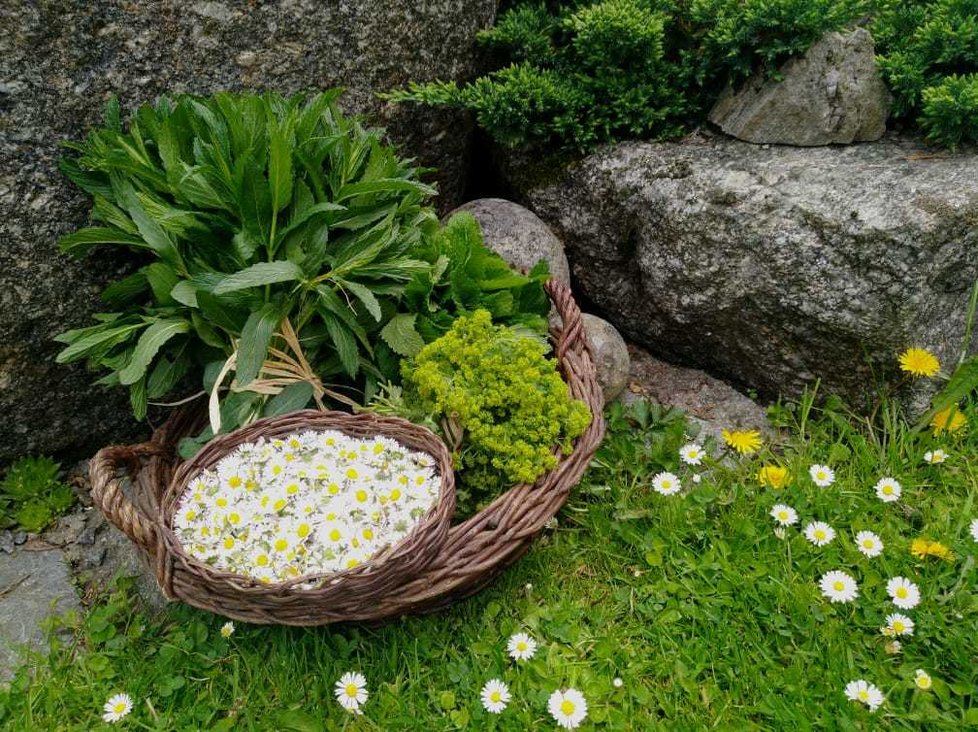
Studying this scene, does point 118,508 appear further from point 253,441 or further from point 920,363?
point 920,363

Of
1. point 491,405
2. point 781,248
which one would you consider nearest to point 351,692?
point 491,405

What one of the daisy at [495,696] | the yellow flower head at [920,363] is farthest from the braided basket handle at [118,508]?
the yellow flower head at [920,363]

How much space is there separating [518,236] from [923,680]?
90.6 inches

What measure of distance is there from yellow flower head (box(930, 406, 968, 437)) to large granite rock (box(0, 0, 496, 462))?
262 centimetres

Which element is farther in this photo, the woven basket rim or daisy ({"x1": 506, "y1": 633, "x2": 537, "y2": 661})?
daisy ({"x1": 506, "y1": 633, "x2": 537, "y2": 661})

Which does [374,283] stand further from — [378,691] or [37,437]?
[37,437]

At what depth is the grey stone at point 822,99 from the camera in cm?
340

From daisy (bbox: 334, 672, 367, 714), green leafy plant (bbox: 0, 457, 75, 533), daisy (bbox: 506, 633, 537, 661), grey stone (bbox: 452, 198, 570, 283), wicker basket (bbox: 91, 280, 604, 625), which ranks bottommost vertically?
green leafy plant (bbox: 0, 457, 75, 533)

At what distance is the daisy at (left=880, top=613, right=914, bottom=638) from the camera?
100 inches

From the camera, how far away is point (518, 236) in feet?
12.2

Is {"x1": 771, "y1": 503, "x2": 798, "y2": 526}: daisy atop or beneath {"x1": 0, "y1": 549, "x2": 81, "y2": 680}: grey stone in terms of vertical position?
atop

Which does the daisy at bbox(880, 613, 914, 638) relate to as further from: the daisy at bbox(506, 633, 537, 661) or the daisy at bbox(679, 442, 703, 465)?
the daisy at bbox(506, 633, 537, 661)

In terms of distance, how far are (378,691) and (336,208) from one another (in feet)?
5.20

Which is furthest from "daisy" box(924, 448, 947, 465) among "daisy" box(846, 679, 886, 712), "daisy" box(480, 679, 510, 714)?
"daisy" box(480, 679, 510, 714)
